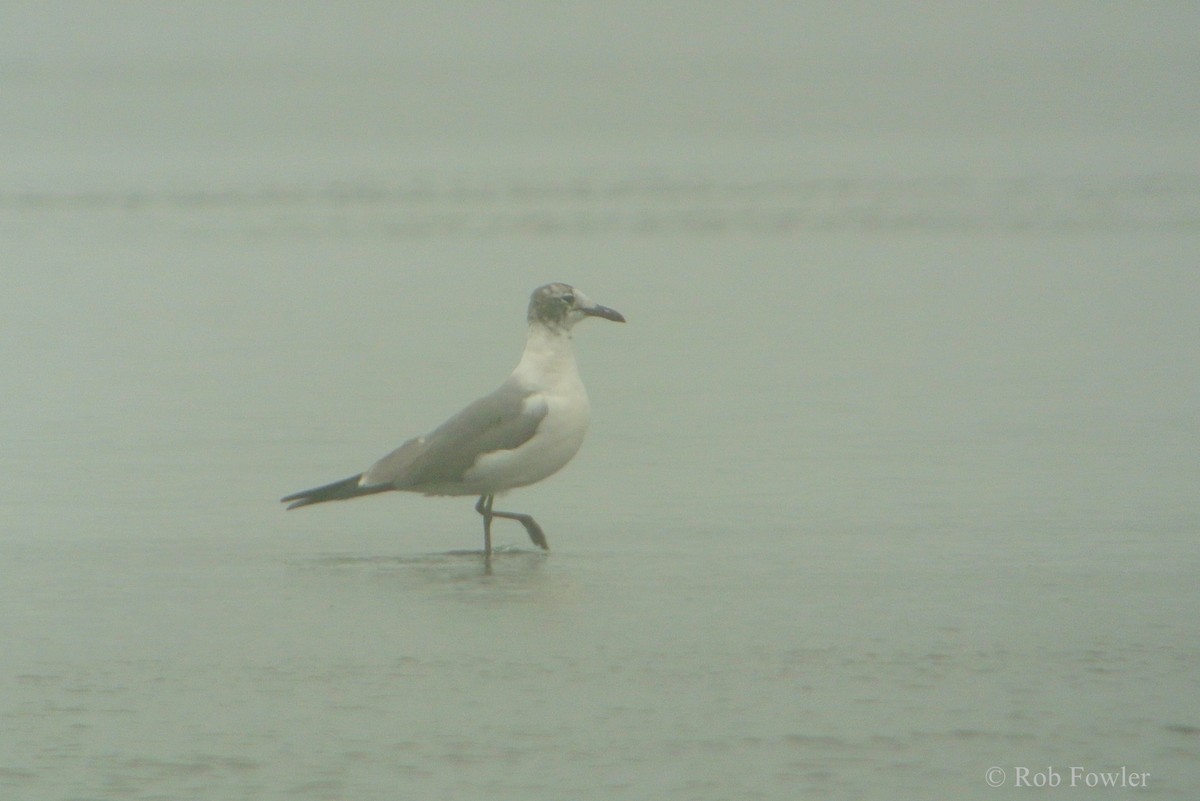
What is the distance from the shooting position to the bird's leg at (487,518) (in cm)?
766

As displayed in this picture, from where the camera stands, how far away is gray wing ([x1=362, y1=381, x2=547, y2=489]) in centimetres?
771

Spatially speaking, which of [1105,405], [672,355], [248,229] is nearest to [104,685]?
[1105,405]

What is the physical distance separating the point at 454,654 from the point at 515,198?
23.6 metres

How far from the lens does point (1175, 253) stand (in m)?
19.5

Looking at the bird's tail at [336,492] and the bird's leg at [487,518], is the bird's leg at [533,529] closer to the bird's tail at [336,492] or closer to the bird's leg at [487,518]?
the bird's leg at [487,518]

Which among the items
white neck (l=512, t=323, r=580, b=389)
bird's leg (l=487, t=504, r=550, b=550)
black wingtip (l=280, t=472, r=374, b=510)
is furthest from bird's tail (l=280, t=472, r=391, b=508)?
white neck (l=512, t=323, r=580, b=389)

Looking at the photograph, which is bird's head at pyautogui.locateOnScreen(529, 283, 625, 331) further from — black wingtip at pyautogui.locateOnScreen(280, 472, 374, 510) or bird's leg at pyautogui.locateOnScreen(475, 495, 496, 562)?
black wingtip at pyautogui.locateOnScreen(280, 472, 374, 510)

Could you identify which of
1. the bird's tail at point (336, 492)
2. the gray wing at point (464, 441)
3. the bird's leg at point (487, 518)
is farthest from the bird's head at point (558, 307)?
the bird's tail at point (336, 492)

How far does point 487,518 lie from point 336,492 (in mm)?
594

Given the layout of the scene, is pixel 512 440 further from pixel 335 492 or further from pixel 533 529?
pixel 335 492

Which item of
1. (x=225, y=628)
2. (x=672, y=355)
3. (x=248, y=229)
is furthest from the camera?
(x=248, y=229)

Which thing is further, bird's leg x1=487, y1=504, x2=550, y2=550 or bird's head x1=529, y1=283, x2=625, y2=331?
bird's head x1=529, y1=283, x2=625, y2=331

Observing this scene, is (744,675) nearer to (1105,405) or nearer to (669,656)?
(669,656)

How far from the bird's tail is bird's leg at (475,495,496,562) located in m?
0.34
